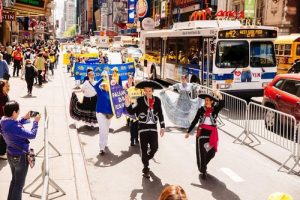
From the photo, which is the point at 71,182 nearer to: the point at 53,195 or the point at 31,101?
the point at 53,195

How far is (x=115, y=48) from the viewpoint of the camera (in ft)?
261

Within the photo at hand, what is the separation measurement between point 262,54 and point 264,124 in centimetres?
576

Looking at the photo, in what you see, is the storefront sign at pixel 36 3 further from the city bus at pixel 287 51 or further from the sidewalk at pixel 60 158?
the city bus at pixel 287 51

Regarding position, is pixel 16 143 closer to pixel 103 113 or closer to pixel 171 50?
pixel 103 113

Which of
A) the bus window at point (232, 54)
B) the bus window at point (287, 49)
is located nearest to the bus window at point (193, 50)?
the bus window at point (232, 54)

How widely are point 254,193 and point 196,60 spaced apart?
1073 centimetres

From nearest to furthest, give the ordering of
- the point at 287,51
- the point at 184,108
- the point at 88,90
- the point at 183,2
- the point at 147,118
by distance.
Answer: the point at 147,118 < the point at 88,90 < the point at 184,108 < the point at 287,51 < the point at 183,2

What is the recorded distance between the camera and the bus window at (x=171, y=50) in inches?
829

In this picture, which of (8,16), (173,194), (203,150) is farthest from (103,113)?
(8,16)

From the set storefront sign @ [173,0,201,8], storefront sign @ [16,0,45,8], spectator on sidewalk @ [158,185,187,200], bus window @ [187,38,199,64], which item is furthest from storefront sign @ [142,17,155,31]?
spectator on sidewalk @ [158,185,187,200]

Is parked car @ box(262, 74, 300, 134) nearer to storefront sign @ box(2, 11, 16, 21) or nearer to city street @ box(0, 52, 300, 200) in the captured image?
city street @ box(0, 52, 300, 200)

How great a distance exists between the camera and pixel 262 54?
1612cm

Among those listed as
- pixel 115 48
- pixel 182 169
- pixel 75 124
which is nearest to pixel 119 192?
pixel 182 169

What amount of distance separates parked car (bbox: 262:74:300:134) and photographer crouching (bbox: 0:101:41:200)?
6904 mm
